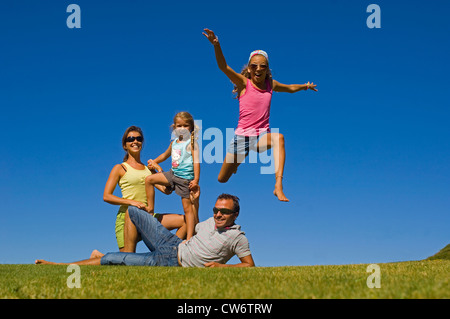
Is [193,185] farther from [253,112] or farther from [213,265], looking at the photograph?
[213,265]

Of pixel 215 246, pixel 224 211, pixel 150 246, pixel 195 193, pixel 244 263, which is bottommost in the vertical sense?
pixel 244 263

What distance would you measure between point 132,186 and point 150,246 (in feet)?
6.73

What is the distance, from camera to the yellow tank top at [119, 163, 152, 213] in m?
12.0

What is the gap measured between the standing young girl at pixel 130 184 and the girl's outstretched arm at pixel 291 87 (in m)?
3.73

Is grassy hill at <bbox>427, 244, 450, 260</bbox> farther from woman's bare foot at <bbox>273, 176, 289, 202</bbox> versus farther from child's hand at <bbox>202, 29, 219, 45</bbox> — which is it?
child's hand at <bbox>202, 29, 219, 45</bbox>

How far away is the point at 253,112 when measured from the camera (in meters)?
10.6

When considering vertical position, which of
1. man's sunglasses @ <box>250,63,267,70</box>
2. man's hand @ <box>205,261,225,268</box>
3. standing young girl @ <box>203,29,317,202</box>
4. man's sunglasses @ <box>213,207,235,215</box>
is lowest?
man's hand @ <box>205,261,225,268</box>

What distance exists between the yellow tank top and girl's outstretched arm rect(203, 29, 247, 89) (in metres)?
3.58

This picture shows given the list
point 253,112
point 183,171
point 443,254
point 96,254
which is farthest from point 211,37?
point 443,254

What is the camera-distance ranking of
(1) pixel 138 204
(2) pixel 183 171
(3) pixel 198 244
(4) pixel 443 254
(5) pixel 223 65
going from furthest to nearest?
1. (4) pixel 443 254
2. (2) pixel 183 171
3. (1) pixel 138 204
4. (5) pixel 223 65
5. (3) pixel 198 244

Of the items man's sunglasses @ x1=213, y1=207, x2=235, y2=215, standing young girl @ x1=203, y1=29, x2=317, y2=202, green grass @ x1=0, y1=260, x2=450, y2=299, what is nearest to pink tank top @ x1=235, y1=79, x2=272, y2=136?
standing young girl @ x1=203, y1=29, x2=317, y2=202

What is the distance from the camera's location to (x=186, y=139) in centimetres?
1148
